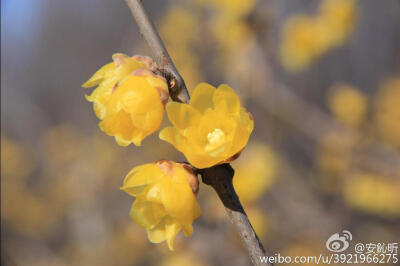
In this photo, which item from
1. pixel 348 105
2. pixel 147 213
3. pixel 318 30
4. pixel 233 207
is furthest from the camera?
pixel 348 105

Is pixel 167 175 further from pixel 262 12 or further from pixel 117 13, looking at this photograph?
pixel 117 13

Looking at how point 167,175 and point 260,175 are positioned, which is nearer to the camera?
point 167,175

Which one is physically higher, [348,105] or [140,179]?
[140,179]

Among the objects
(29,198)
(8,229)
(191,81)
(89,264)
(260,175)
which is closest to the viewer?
(260,175)

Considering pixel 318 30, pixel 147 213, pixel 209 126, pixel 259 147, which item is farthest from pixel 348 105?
pixel 147 213

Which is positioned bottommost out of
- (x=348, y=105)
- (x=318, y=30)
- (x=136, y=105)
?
(x=348, y=105)

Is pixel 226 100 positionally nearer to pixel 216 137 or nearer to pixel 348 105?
pixel 216 137

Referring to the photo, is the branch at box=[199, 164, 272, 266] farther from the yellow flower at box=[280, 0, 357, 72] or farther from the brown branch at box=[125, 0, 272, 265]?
the yellow flower at box=[280, 0, 357, 72]

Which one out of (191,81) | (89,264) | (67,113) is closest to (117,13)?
(67,113)
